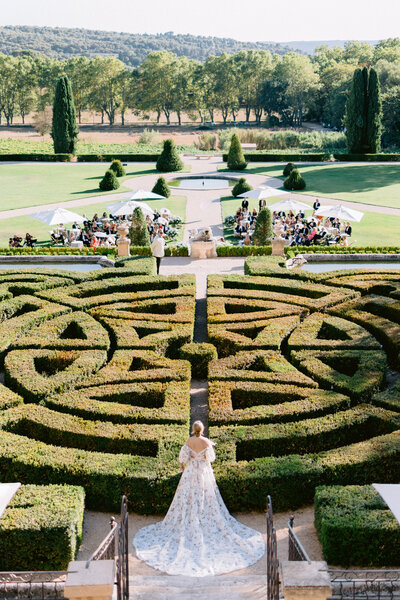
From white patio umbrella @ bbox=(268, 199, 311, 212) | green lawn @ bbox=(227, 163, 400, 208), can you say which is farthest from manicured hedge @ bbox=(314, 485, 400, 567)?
green lawn @ bbox=(227, 163, 400, 208)

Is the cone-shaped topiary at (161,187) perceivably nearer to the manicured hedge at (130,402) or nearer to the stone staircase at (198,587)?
the manicured hedge at (130,402)

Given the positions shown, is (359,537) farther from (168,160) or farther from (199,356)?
(168,160)

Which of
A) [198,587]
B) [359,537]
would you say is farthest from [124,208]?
[198,587]

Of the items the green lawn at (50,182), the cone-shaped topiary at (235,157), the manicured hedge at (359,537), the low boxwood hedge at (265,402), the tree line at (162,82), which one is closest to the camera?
the manicured hedge at (359,537)

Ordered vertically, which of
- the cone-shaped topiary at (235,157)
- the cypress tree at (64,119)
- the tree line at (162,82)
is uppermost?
the tree line at (162,82)

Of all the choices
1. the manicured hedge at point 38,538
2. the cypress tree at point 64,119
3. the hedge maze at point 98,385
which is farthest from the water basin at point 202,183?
the manicured hedge at point 38,538

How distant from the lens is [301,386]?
13008 mm

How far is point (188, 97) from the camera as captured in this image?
363 ft

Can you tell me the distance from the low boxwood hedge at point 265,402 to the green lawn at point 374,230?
18.1 meters

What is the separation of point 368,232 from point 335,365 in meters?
18.8

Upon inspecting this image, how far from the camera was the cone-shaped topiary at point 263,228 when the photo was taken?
91.3ft

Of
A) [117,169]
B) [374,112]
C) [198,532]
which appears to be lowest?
[198,532]

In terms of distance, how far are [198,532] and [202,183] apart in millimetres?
41024

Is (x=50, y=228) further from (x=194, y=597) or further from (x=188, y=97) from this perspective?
(x=188, y=97)
